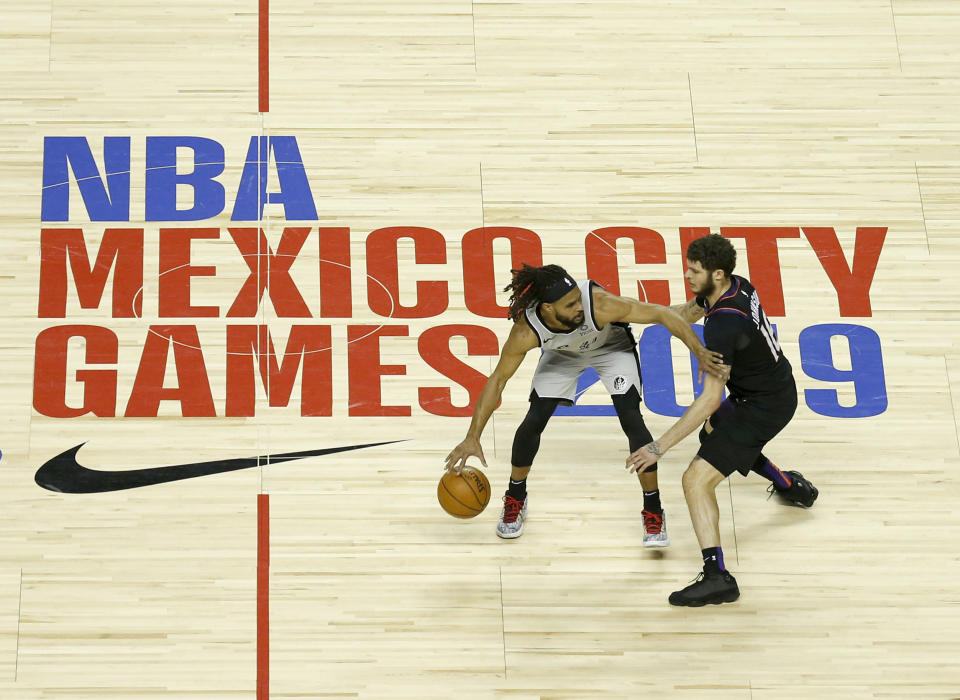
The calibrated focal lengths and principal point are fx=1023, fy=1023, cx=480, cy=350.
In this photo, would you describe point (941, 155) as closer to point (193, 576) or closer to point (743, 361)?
point (743, 361)

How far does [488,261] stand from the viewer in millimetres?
5883

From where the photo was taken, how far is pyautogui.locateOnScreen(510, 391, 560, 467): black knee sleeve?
4.89 metres

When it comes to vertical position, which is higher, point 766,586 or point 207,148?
point 207,148

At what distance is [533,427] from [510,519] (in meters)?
0.52

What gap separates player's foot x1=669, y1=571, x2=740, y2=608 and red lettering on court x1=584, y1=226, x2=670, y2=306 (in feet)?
5.68

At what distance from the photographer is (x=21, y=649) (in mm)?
4734

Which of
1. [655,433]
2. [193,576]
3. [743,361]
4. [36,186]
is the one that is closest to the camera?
[743,361]

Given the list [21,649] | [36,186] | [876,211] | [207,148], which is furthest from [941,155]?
[21,649]

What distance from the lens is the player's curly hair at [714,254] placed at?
447 cm

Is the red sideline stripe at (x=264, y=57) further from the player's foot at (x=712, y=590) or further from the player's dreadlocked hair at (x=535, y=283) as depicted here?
the player's foot at (x=712, y=590)

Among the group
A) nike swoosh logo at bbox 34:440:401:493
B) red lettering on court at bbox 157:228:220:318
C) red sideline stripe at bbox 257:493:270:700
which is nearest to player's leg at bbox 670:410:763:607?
red sideline stripe at bbox 257:493:270:700

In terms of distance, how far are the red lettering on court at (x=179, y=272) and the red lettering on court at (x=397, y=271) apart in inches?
34.7

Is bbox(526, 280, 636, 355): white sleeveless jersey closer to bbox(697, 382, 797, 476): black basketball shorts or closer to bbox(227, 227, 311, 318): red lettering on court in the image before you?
bbox(697, 382, 797, 476): black basketball shorts

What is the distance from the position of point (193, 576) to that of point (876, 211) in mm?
4347
